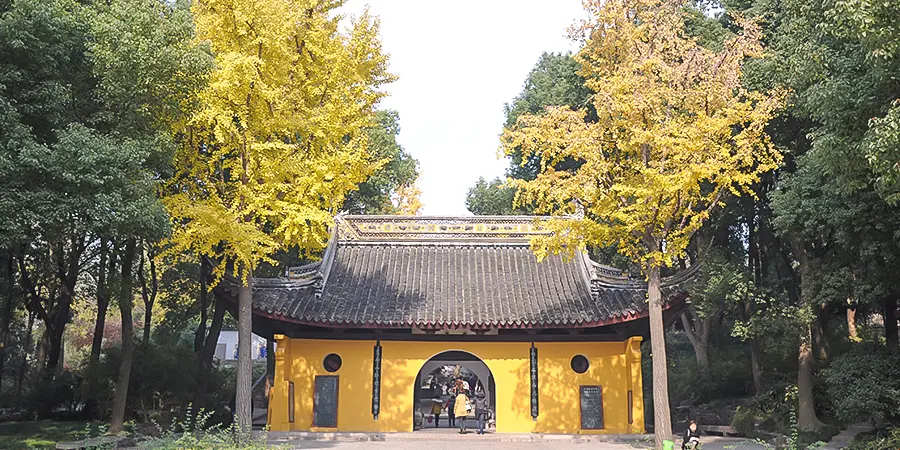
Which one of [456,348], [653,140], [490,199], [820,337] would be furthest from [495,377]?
[490,199]

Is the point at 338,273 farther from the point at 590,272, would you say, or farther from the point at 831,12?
the point at 831,12

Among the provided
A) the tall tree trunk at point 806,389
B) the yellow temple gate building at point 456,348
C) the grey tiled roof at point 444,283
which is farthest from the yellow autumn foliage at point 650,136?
the tall tree trunk at point 806,389

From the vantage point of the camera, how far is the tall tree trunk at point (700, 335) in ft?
74.4

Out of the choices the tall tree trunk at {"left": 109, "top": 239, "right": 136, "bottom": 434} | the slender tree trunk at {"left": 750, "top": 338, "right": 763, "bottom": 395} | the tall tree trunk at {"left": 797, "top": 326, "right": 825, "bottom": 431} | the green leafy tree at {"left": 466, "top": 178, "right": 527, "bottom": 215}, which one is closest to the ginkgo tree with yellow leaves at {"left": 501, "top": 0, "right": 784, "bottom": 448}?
the tall tree trunk at {"left": 797, "top": 326, "right": 825, "bottom": 431}

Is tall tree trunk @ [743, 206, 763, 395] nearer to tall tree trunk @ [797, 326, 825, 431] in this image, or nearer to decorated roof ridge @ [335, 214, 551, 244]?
tall tree trunk @ [797, 326, 825, 431]

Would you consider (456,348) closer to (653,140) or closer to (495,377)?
(495,377)

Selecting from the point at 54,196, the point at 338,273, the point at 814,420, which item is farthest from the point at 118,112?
the point at 814,420

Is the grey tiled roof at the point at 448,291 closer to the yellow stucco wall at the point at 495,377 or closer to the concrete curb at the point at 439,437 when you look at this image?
the yellow stucco wall at the point at 495,377

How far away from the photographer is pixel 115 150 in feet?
32.7

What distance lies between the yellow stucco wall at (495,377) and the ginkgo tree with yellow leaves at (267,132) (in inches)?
162

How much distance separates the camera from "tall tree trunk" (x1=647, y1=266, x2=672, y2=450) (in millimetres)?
11219

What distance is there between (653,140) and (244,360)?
308 inches

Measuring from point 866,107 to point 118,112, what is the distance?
37.2 ft

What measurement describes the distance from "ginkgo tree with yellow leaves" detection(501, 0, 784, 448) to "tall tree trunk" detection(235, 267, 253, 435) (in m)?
5.01
